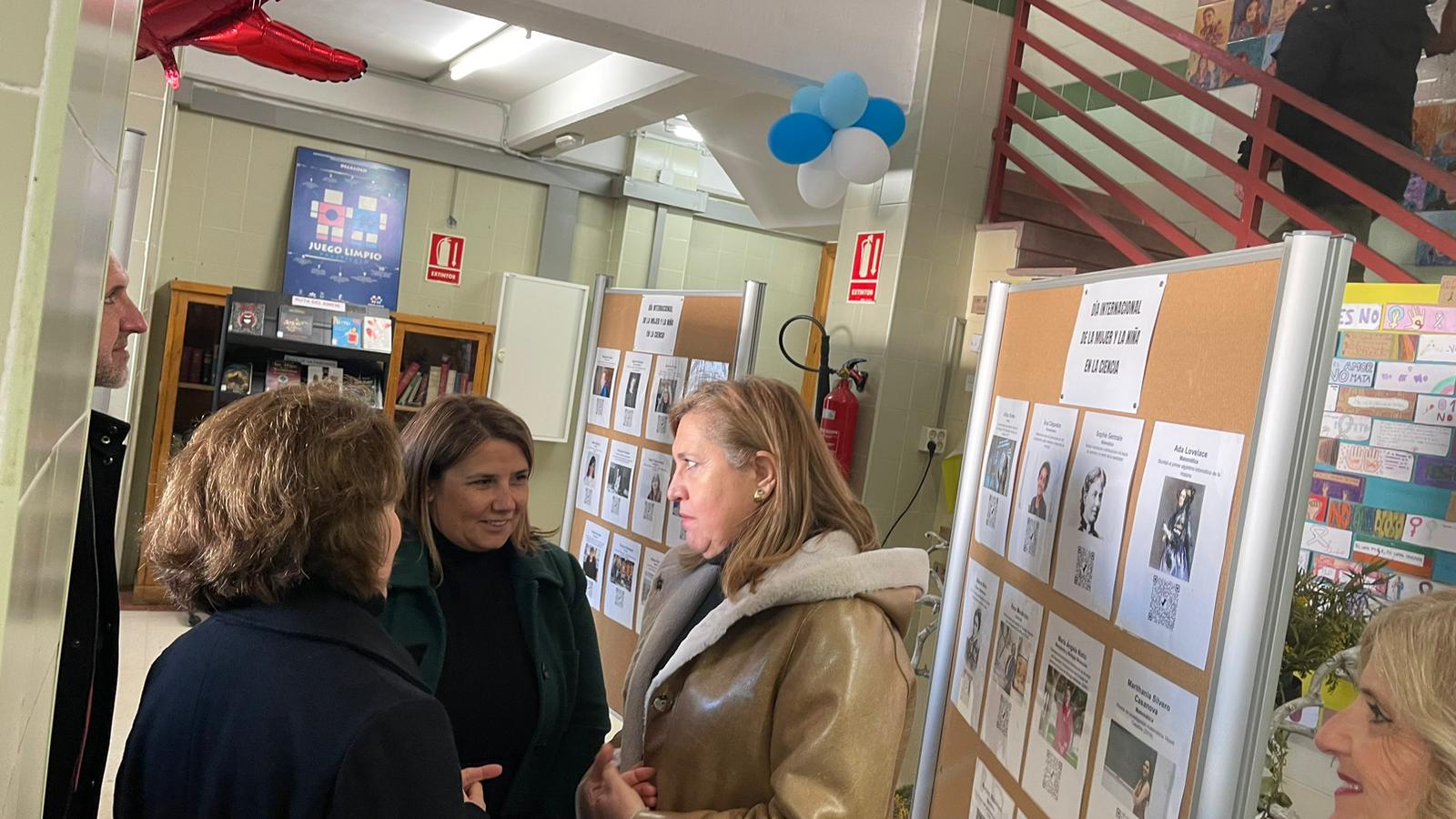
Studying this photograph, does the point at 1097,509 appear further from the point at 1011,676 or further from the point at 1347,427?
the point at 1347,427

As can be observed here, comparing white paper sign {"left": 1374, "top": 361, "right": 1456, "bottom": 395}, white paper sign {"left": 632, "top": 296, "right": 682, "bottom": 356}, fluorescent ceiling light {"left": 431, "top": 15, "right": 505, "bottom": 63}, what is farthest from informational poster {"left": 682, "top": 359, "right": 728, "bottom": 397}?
fluorescent ceiling light {"left": 431, "top": 15, "right": 505, "bottom": 63}

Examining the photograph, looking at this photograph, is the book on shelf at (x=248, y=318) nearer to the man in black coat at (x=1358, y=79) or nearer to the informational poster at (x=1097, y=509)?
the man in black coat at (x=1358, y=79)

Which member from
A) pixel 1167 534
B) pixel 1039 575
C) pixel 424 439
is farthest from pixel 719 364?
pixel 1167 534

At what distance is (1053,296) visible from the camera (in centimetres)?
215

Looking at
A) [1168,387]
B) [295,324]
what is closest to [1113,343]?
[1168,387]

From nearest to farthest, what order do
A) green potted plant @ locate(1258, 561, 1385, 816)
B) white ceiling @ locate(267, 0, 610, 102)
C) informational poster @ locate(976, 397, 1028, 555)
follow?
informational poster @ locate(976, 397, 1028, 555)
green potted plant @ locate(1258, 561, 1385, 816)
white ceiling @ locate(267, 0, 610, 102)

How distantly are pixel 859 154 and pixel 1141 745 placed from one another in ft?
10.5

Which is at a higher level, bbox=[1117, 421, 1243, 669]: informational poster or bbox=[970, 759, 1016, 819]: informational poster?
bbox=[1117, 421, 1243, 669]: informational poster

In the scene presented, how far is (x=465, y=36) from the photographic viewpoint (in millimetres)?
6305

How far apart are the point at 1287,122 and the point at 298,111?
6044 millimetres

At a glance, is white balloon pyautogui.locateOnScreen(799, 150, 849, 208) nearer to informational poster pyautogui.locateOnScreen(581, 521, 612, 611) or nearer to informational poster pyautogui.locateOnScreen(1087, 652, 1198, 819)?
informational poster pyautogui.locateOnScreen(581, 521, 612, 611)

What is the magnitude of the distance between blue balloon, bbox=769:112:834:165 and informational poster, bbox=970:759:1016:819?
2848 millimetres

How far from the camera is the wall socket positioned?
15.9 ft

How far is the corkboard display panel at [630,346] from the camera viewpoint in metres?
3.54
